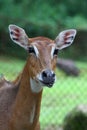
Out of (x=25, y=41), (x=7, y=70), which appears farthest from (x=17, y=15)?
(x=25, y=41)

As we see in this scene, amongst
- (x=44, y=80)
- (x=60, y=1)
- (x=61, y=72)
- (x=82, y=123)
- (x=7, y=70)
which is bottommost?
(x=61, y=72)

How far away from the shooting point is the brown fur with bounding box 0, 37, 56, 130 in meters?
6.24

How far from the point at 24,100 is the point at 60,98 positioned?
5.49 m

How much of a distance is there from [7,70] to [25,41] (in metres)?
8.07

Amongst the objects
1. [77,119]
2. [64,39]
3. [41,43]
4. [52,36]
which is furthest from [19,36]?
[52,36]

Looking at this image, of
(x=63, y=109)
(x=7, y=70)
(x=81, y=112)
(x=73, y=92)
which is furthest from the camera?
(x=7, y=70)

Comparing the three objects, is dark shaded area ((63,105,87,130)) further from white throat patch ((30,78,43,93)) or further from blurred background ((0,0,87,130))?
white throat patch ((30,78,43,93))

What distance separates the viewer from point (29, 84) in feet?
21.2

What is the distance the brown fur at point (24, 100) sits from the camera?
20.5 ft

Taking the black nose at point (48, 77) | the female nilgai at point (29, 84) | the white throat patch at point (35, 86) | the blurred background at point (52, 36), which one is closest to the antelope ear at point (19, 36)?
the female nilgai at point (29, 84)

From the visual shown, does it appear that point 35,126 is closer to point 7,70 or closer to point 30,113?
point 30,113

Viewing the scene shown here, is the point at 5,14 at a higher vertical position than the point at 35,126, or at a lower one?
lower

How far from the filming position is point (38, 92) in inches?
252

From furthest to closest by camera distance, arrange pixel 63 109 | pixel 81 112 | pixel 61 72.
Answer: pixel 61 72 < pixel 63 109 < pixel 81 112
